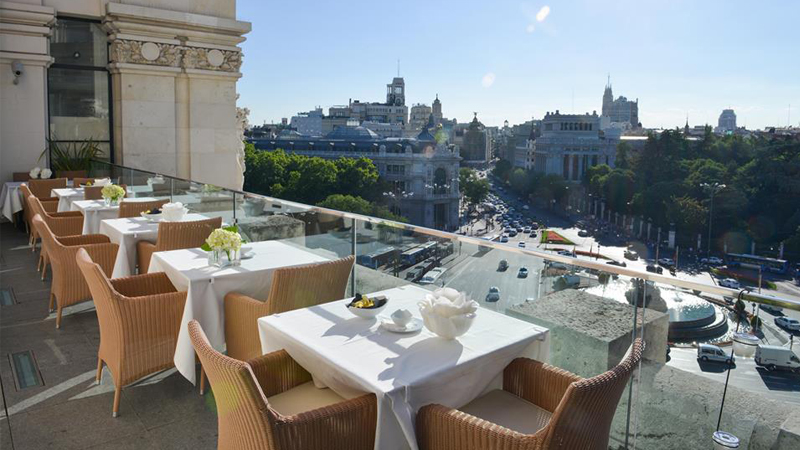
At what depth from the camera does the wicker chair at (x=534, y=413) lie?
1.87 metres

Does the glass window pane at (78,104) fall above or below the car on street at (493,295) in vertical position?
above

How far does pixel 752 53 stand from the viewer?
12381cm

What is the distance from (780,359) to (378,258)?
2.56m

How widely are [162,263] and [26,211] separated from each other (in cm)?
538

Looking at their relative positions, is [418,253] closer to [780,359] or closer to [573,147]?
[780,359]

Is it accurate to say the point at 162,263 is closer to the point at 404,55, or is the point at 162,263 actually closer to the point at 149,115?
the point at 149,115

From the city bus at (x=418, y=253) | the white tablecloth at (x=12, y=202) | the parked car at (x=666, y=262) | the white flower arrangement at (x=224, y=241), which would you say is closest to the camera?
the city bus at (x=418, y=253)

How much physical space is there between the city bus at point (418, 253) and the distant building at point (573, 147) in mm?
109010

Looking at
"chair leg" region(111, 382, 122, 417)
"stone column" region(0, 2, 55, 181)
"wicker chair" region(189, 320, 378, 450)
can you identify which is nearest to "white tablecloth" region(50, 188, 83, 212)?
"stone column" region(0, 2, 55, 181)

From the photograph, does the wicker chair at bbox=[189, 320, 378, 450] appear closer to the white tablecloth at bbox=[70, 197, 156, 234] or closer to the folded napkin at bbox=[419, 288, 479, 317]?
the folded napkin at bbox=[419, 288, 479, 317]

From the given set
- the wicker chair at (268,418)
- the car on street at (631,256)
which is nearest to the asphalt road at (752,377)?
the wicker chair at (268,418)

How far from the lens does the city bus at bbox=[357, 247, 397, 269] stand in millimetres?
4045

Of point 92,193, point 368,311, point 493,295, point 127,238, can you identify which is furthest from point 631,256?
point 368,311

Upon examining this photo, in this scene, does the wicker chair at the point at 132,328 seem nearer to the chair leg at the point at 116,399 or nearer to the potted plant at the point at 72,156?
the chair leg at the point at 116,399
